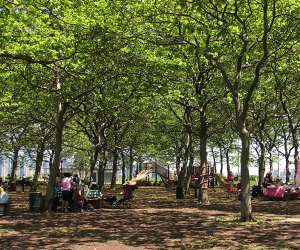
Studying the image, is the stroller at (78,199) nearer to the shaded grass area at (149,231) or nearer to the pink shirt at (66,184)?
the pink shirt at (66,184)

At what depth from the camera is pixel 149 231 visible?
39.0 feet

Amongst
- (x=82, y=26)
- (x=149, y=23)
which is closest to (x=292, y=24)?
(x=149, y=23)

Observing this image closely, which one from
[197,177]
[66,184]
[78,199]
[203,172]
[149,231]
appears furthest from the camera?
[197,177]

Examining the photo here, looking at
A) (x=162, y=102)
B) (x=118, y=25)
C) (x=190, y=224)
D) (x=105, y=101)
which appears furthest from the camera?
(x=162, y=102)

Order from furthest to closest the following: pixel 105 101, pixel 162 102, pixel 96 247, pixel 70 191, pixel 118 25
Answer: pixel 162 102
pixel 70 191
pixel 105 101
pixel 118 25
pixel 96 247

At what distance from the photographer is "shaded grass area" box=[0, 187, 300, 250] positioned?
388 inches

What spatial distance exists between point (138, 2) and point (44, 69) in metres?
5.19

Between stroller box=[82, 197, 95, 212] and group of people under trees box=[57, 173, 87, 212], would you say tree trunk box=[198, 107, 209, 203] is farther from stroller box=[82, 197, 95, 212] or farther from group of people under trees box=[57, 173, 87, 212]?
group of people under trees box=[57, 173, 87, 212]

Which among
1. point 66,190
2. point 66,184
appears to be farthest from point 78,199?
point 66,184

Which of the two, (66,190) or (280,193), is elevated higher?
(66,190)

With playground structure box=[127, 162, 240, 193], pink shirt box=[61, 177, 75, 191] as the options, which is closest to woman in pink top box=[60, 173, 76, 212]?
pink shirt box=[61, 177, 75, 191]

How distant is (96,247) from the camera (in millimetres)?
9469

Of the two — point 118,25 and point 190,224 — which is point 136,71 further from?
point 190,224

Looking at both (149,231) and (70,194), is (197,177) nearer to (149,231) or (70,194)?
(70,194)
